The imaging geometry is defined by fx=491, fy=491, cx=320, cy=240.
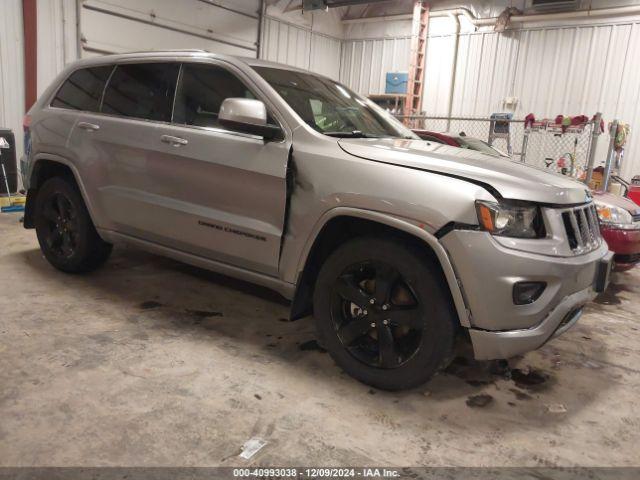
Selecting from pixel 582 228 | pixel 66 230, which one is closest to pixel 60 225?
pixel 66 230

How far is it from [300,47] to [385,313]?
11.8 meters

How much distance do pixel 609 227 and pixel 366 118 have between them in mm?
2577

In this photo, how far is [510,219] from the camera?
2.15 meters

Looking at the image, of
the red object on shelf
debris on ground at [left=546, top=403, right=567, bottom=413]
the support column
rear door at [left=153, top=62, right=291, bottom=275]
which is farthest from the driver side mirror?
the red object on shelf

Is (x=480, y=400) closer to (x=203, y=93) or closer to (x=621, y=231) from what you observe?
(x=203, y=93)

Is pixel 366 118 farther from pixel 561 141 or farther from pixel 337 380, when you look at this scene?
pixel 561 141

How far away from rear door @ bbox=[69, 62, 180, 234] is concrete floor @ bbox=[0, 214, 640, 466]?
643 millimetres

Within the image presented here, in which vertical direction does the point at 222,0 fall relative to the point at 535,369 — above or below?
above

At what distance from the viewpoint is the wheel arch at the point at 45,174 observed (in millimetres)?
3639

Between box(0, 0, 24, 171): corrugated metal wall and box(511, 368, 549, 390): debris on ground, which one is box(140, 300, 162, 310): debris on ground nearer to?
box(511, 368, 549, 390): debris on ground

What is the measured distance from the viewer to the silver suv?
2.14 m

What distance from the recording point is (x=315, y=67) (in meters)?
13.5

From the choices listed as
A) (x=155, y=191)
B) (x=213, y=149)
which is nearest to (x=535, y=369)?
(x=213, y=149)

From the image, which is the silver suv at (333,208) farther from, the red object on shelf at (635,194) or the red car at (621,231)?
the red object on shelf at (635,194)
